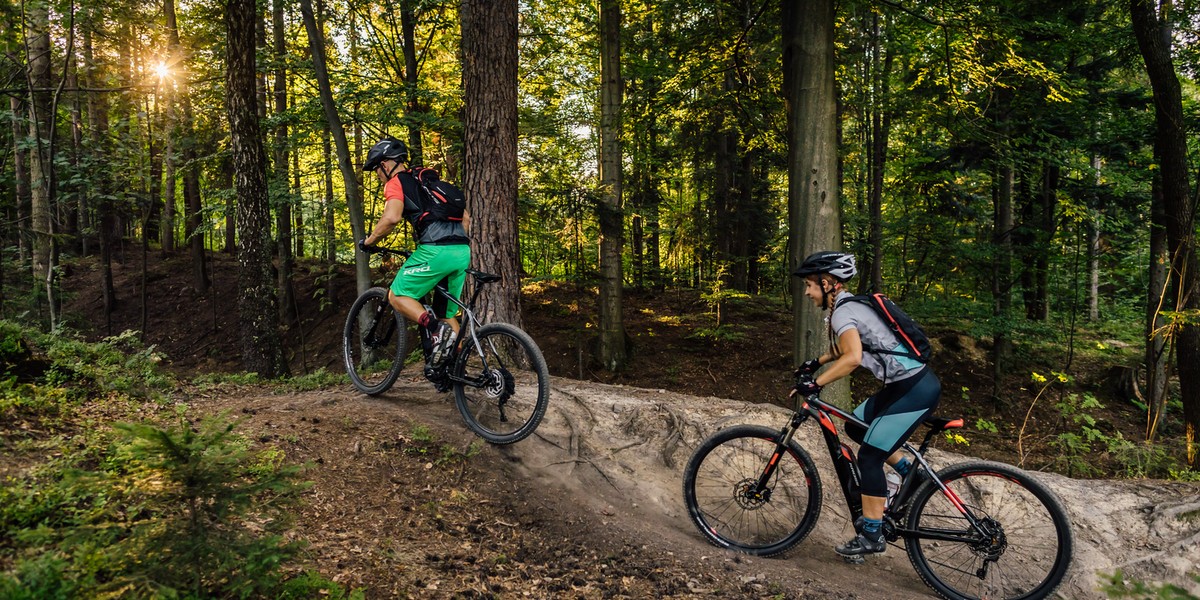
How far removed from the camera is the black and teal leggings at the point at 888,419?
13.3 ft

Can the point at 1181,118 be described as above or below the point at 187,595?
above

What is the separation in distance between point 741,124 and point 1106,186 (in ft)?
30.3

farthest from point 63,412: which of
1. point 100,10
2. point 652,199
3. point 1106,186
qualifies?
point 1106,186

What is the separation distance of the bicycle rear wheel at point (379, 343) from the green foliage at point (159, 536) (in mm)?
2975

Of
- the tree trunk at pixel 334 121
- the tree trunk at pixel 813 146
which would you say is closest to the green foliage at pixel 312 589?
the tree trunk at pixel 813 146

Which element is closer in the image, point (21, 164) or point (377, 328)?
point (377, 328)

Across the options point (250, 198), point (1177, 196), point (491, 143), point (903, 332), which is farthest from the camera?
point (250, 198)

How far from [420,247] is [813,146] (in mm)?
4336

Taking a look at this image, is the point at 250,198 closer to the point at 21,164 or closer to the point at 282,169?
the point at 282,169

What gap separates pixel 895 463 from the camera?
4.38 meters

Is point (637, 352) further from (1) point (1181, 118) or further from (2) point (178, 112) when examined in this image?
(2) point (178, 112)

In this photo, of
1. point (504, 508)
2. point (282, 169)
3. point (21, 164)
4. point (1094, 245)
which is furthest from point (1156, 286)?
point (21, 164)

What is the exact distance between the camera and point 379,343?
20.2ft

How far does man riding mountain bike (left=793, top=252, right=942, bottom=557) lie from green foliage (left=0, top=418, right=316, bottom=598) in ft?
11.1
